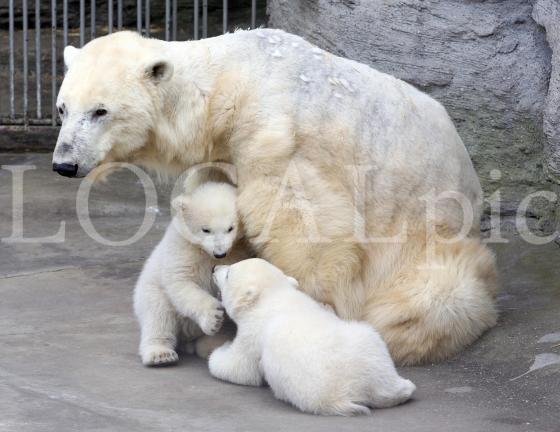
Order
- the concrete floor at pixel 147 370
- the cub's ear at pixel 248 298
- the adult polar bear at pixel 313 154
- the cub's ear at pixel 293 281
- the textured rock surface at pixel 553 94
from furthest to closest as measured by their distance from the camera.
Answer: the textured rock surface at pixel 553 94 → the adult polar bear at pixel 313 154 → the cub's ear at pixel 293 281 → the cub's ear at pixel 248 298 → the concrete floor at pixel 147 370

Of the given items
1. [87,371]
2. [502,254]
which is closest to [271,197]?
[87,371]

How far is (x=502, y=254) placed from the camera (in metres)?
5.83

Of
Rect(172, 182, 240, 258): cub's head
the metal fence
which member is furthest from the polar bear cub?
the metal fence

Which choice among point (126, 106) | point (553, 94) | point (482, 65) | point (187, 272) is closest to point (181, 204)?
point (187, 272)

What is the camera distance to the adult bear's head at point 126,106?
4.24 metres

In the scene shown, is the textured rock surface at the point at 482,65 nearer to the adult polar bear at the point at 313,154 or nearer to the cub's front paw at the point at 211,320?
the adult polar bear at the point at 313,154

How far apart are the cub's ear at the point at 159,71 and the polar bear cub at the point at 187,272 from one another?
0.48 m

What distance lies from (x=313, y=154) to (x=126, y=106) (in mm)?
762

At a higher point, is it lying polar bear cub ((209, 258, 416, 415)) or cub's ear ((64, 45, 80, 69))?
cub's ear ((64, 45, 80, 69))

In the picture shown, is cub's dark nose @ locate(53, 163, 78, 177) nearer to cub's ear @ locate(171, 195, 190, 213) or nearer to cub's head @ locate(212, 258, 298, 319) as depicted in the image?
cub's ear @ locate(171, 195, 190, 213)

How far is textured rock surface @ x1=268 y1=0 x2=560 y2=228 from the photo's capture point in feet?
19.4

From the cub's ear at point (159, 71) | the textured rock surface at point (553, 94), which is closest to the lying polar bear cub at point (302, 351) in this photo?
the cub's ear at point (159, 71)

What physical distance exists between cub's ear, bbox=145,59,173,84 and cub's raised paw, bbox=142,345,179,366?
1.05 metres

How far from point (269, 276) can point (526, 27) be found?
8.21 ft
